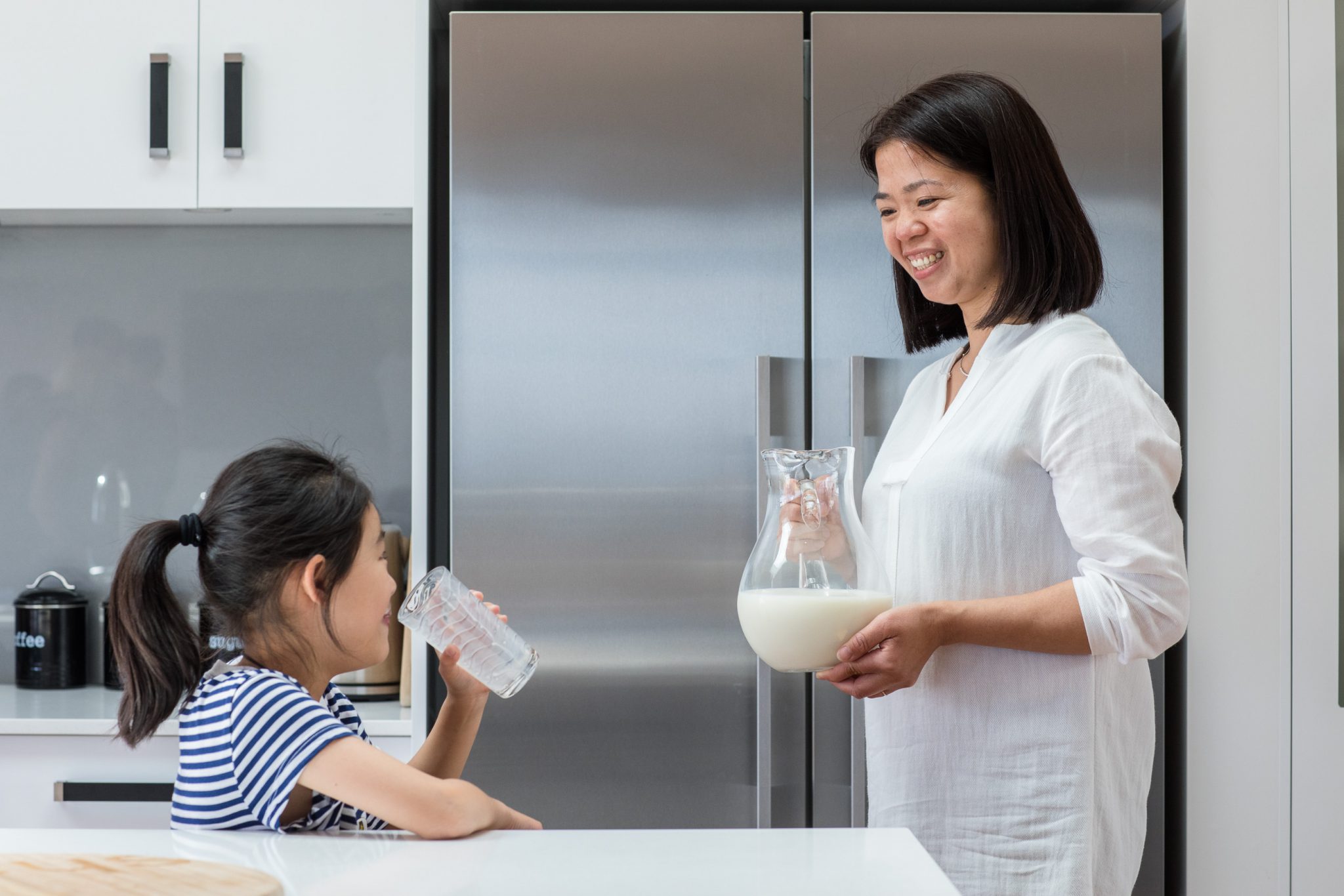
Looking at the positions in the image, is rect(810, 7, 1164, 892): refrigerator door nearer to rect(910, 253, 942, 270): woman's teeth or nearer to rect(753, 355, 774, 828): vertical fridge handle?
rect(753, 355, 774, 828): vertical fridge handle

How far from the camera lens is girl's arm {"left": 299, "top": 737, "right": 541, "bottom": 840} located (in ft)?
2.68

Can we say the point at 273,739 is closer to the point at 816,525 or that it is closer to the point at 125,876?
the point at 125,876

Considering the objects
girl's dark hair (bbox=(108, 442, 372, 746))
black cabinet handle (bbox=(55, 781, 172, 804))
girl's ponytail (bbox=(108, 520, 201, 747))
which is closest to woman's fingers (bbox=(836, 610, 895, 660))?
girl's dark hair (bbox=(108, 442, 372, 746))

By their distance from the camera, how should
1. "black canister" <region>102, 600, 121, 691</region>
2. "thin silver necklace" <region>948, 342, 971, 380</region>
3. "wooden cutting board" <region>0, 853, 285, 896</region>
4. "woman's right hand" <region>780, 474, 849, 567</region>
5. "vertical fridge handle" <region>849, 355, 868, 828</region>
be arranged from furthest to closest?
"black canister" <region>102, 600, 121, 691</region> → "vertical fridge handle" <region>849, 355, 868, 828</region> → "thin silver necklace" <region>948, 342, 971, 380</region> → "woman's right hand" <region>780, 474, 849, 567</region> → "wooden cutting board" <region>0, 853, 285, 896</region>

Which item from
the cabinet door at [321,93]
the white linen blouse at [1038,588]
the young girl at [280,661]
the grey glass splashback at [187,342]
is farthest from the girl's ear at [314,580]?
the grey glass splashback at [187,342]

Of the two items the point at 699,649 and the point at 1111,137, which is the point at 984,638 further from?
the point at 1111,137

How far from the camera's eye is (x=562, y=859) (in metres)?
0.74

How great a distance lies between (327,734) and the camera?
2.92 feet

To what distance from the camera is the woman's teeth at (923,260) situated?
119cm

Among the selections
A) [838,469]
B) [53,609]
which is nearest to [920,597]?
[838,469]

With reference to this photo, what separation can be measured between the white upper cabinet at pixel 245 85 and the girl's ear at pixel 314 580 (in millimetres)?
952

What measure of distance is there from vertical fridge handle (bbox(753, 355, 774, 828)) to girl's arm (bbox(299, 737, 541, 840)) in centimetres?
77

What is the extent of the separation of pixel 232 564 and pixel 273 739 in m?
0.23

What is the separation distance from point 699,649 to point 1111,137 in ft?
3.17
